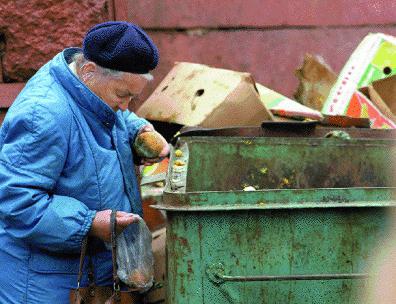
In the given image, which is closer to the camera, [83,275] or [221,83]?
[83,275]

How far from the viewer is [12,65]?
15.4 feet

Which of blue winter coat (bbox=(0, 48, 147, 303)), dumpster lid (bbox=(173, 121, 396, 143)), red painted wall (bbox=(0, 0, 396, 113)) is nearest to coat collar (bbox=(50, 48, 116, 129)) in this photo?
blue winter coat (bbox=(0, 48, 147, 303))

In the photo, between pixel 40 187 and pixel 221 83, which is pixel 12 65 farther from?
pixel 40 187

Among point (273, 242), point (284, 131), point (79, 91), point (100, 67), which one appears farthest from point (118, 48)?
point (284, 131)

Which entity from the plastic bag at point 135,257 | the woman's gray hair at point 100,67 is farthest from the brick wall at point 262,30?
the plastic bag at point 135,257

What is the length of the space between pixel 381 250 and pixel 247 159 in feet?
3.85

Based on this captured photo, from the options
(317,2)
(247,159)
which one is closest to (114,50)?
(247,159)

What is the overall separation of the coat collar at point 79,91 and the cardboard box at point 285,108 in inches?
58.1

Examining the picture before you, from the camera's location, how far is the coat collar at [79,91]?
3.04m

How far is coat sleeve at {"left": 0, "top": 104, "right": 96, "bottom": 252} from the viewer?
290cm

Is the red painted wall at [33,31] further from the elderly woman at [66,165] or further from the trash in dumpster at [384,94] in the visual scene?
the trash in dumpster at [384,94]

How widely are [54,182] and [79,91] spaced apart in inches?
14.1

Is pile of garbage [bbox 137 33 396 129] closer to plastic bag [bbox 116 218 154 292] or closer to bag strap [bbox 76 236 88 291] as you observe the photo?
plastic bag [bbox 116 218 154 292]

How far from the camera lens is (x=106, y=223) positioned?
2.99m
